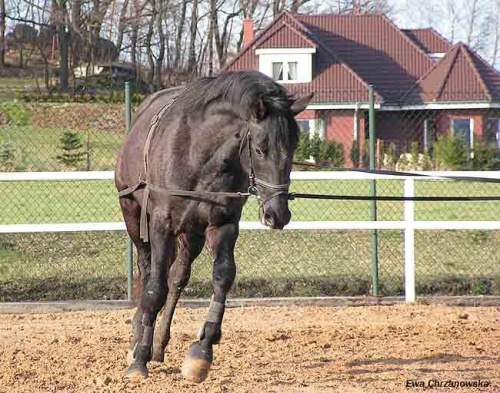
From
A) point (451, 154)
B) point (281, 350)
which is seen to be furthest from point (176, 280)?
point (451, 154)

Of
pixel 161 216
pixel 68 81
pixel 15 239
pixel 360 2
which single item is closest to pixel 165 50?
pixel 68 81

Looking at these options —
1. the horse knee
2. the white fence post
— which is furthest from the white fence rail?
the horse knee

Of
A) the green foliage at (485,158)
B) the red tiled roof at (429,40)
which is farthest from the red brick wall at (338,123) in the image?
the red tiled roof at (429,40)

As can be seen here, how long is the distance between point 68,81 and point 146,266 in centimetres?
3573

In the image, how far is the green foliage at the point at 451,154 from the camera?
14.6 metres

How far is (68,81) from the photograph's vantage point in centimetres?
4091

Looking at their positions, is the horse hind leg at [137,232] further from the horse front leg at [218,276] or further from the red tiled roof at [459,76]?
the red tiled roof at [459,76]

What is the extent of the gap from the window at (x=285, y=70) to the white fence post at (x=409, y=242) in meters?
26.7

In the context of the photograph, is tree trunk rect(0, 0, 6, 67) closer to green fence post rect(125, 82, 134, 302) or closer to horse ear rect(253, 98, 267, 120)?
green fence post rect(125, 82, 134, 302)

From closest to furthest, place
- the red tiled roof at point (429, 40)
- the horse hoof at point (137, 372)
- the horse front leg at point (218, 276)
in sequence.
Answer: the horse front leg at point (218, 276)
the horse hoof at point (137, 372)
the red tiled roof at point (429, 40)

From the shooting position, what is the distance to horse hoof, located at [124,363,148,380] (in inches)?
219

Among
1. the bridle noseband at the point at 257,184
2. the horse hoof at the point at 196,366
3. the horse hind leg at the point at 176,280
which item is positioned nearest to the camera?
the bridle noseband at the point at 257,184

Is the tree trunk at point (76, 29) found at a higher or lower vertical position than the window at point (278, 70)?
higher

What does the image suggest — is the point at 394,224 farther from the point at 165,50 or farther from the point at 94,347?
the point at 165,50
